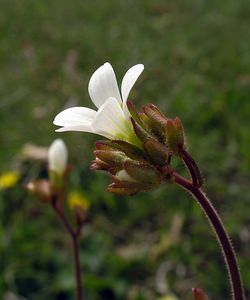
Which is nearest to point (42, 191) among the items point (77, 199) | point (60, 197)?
point (60, 197)

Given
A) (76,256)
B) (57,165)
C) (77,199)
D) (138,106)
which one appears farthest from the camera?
(138,106)

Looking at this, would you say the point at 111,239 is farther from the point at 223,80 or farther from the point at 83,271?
the point at 223,80

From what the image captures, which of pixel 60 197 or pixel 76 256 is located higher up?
pixel 60 197

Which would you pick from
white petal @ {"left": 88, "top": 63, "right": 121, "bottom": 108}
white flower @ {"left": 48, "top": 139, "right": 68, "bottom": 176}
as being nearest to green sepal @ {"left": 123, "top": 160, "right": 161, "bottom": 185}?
white petal @ {"left": 88, "top": 63, "right": 121, "bottom": 108}

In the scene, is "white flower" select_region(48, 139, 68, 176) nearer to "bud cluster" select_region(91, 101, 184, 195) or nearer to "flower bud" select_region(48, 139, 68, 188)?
"flower bud" select_region(48, 139, 68, 188)

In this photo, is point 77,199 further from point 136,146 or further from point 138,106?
point 136,146

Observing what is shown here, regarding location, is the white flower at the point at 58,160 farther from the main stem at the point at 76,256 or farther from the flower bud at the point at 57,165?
the main stem at the point at 76,256

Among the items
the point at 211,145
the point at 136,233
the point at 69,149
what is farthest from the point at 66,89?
the point at 136,233
